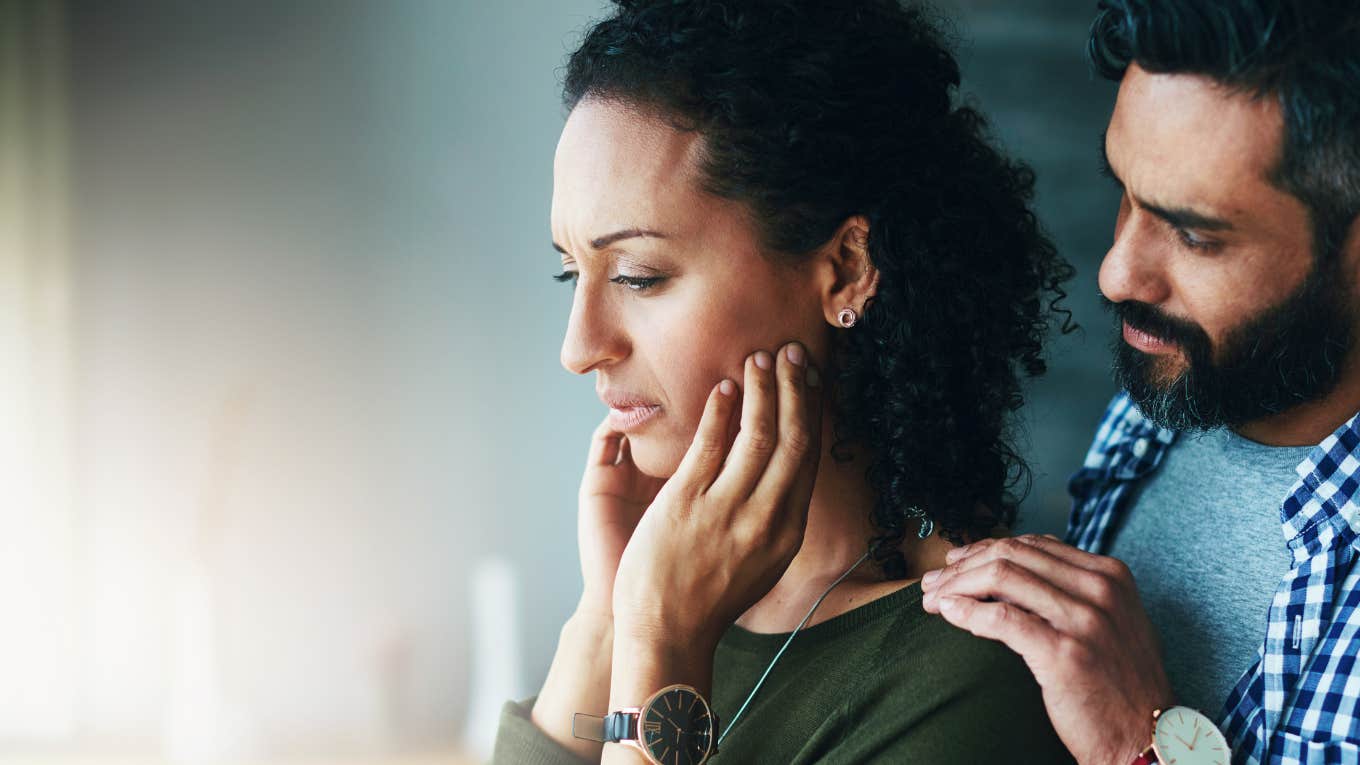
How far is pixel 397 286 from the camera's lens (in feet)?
7.09

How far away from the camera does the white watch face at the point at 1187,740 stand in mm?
1087

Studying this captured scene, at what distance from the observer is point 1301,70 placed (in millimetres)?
1107

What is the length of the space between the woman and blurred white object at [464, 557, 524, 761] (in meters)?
0.79

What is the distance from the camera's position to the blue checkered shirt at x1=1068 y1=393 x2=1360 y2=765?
1.07m

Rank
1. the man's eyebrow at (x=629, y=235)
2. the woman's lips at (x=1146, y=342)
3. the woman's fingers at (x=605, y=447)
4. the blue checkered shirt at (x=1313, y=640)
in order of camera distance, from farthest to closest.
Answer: the woman's fingers at (x=605, y=447), the woman's lips at (x=1146, y=342), the man's eyebrow at (x=629, y=235), the blue checkered shirt at (x=1313, y=640)

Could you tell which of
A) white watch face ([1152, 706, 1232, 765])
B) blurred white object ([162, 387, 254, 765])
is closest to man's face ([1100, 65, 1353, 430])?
white watch face ([1152, 706, 1232, 765])

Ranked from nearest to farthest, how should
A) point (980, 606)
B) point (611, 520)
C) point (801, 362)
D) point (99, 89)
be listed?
point (980, 606)
point (801, 362)
point (611, 520)
point (99, 89)

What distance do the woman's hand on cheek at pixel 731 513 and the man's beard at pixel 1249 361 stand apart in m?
0.44

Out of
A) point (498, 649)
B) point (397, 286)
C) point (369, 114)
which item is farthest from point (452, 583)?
point (369, 114)

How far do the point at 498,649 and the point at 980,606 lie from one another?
1276mm

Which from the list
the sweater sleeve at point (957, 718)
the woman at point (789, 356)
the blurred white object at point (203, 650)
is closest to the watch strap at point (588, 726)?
the woman at point (789, 356)

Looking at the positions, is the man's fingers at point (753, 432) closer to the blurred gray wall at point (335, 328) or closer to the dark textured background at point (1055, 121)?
the blurred gray wall at point (335, 328)

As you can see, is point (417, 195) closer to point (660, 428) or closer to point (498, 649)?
point (498, 649)

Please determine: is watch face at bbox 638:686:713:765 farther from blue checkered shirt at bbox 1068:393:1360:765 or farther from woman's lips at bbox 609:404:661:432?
blue checkered shirt at bbox 1068:393:1360:765
